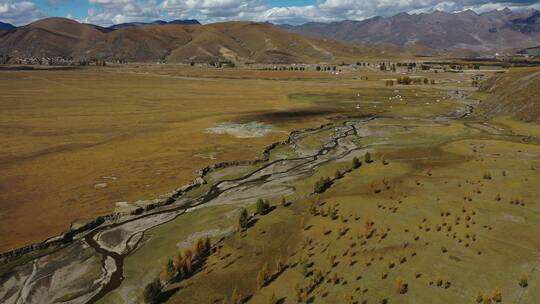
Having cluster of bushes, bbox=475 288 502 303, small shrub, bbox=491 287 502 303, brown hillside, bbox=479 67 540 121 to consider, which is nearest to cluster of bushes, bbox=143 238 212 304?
cluster of bushes, bbox=475 288 502 303

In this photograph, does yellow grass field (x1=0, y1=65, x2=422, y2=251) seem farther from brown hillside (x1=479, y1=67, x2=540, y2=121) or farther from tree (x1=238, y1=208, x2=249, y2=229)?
brown hillside (x1=479, y1=67, x2=540, y2=121)

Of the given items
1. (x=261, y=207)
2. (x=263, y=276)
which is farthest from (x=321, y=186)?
(x=263, y=276)

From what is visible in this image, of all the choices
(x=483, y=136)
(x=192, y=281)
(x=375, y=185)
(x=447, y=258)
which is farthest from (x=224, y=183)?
(x=483, y=136)

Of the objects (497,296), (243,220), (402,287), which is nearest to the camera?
(497,296)

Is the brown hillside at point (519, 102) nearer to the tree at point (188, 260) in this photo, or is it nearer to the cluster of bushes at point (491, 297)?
the cluster of bushes at point (491, 297)

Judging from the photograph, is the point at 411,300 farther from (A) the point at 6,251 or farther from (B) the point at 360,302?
(A) the point at 6,251

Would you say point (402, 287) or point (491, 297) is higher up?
point (491, 297)

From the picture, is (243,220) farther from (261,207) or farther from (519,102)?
(519,102)

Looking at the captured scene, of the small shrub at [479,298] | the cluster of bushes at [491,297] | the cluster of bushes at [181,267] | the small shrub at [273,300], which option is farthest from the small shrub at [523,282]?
the cluster of bushes at [181,267]

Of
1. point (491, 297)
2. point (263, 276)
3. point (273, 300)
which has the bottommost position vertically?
point (273, 300)
